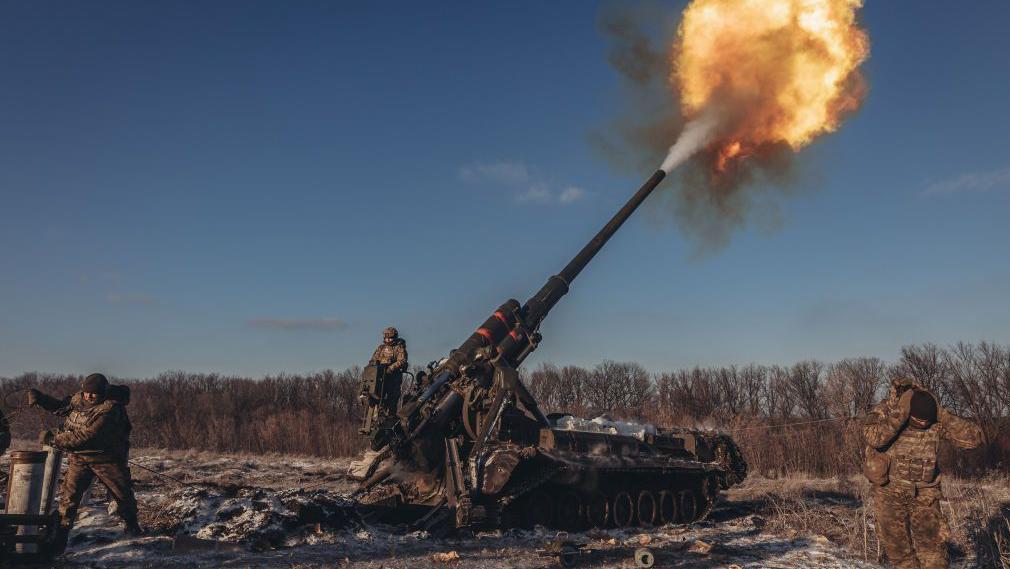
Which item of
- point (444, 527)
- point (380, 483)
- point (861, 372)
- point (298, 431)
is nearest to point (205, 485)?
point (380, 483)

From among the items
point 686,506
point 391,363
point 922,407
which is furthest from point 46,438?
point 686,506

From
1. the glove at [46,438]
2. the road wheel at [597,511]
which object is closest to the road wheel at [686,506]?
the road wheel at [597,511]

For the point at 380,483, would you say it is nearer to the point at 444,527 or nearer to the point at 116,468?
the point at 444,527

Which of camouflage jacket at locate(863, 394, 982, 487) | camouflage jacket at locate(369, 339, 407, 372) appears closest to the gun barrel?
camouflage jacket at locate(369, 339, 407, 372)

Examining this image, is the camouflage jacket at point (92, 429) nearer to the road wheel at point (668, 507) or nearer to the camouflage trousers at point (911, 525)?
the camouflage trousers at point (911, 525)

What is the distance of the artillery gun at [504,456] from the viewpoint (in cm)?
1070

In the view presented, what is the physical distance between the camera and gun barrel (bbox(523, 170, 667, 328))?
13.0 meters

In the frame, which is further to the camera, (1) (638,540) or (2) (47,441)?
(1) (638,540)

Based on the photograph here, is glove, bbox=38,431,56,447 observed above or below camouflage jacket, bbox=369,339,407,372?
below

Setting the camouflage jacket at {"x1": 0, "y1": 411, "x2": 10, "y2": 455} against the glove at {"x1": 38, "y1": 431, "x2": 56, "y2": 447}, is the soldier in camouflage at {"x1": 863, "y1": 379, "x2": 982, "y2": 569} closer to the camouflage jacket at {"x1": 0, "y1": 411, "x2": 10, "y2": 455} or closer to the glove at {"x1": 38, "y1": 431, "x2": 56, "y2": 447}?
the camouflage jacket at {"x1": 0, "y1": 411, "x2": 10, "y2": 455}

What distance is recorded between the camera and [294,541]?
9.23m

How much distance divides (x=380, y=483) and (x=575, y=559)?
4.31m

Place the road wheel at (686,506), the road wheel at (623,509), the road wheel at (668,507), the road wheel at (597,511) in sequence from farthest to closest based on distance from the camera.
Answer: the road wheel at (686,506) < the road wheel at (668,507) < the road wheel at (623,509) < the road wheel at (597,511)

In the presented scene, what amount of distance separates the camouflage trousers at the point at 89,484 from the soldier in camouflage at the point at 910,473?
8.52 meters
